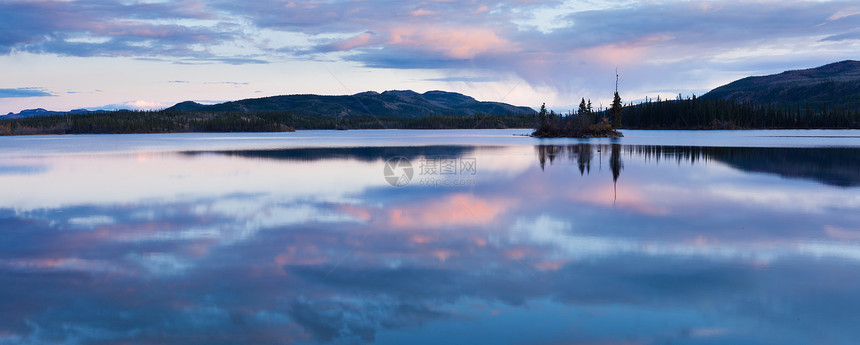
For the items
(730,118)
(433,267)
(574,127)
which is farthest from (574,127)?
(730,118)

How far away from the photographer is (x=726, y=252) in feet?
40.4

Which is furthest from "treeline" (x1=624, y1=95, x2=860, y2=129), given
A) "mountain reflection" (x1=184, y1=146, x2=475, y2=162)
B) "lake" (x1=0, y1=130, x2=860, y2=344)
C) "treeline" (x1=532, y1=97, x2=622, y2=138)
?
"lake" (x1=0, y1=130, x2=860, y2=344)

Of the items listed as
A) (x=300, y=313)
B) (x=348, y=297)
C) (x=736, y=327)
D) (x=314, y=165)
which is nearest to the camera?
(x=736, y=327)

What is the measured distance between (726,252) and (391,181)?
57.1 ft

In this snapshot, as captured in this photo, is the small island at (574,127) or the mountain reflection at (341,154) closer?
the mountain reflection at (341,154)

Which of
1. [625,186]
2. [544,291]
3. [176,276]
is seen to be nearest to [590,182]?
[625,186]

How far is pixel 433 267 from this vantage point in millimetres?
11203

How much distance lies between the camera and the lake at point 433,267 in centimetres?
807

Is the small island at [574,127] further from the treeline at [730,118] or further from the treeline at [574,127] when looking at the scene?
the treeline at [730,118]

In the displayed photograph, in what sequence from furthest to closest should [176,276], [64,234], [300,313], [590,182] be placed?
[590,182]
[64,234]
[176,276]
[300,313]

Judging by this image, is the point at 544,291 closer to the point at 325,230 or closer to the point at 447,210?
the point at 325,230

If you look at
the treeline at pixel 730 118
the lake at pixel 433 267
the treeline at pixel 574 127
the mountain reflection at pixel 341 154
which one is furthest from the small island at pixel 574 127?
the treeline at pixel 730 118

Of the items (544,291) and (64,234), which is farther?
(64,234)

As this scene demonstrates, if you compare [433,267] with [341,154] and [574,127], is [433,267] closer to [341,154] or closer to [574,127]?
[341,154]
